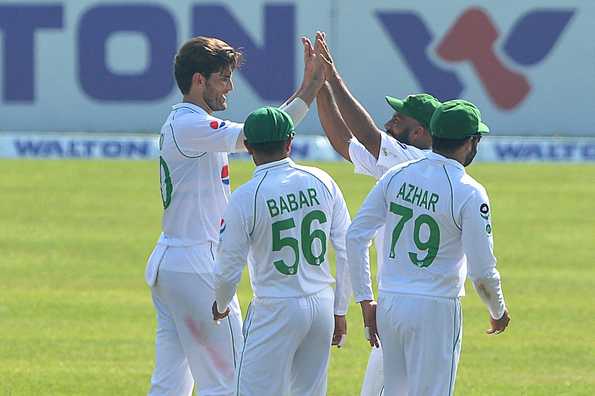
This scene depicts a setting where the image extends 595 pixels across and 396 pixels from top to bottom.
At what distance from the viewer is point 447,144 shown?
7.50 meters

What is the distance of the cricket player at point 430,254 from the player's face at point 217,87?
1209mm

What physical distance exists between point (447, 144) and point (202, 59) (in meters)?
1.49

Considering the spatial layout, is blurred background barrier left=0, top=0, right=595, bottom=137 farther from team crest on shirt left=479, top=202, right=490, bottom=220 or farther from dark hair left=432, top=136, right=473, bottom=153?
team crest on shirt left=479, top=202, right=490, bottom=220

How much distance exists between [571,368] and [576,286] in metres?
3.85

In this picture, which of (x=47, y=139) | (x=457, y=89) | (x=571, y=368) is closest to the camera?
(x=571, y=368)

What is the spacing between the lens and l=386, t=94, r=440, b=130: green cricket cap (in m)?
8.20

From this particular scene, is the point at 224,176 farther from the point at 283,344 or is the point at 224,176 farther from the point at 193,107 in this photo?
the point at 283,344

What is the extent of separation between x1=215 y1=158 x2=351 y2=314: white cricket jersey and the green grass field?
11.4ft

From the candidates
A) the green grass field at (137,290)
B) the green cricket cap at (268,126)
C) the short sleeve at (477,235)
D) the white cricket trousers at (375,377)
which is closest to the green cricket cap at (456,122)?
the short sleeve at (477,235)

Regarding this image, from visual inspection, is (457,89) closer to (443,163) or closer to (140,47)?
(140,47)

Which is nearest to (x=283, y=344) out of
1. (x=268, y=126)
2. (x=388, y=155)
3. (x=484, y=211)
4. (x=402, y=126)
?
(x=268, y=126)

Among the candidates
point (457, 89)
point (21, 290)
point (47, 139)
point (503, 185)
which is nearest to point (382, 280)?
point (21, 290)

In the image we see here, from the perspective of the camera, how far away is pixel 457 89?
3275 centimetres

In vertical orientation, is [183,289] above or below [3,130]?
above
